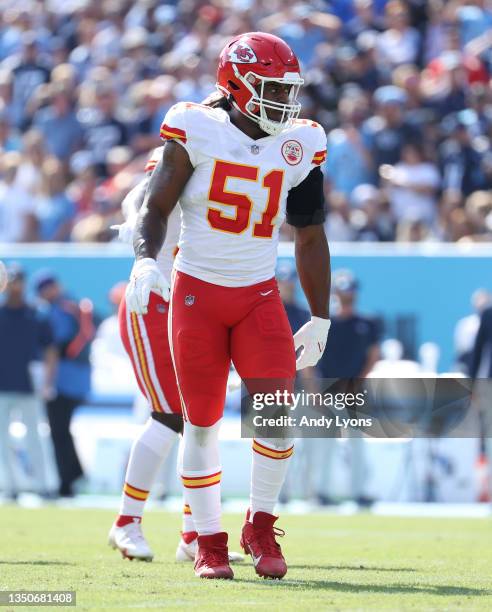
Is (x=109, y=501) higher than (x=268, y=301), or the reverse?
(x=268, y=301)

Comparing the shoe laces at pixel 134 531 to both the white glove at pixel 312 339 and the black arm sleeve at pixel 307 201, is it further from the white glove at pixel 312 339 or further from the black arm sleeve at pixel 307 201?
the black arm sleeve at pixel 307 201

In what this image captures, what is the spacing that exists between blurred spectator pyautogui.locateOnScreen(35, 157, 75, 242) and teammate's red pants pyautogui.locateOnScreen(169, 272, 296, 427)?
313 inches

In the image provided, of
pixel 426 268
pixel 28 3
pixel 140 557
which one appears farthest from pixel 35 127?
pixel 140 557

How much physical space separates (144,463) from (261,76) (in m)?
2.01

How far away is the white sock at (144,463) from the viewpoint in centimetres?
650

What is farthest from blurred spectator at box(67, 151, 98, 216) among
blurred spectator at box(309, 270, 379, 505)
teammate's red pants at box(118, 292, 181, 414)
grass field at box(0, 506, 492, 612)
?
teammate's red pants at box(118, 292, 181, 414)

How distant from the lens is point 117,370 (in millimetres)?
11305

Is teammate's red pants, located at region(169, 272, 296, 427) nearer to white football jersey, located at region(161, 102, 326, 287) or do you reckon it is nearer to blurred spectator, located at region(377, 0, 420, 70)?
white football jersey, located at region(161, 102, 326, 287)

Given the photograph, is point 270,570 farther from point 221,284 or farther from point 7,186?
point 7,186

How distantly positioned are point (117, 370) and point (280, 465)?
5966mm

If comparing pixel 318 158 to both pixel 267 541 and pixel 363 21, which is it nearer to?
pixel 267 541

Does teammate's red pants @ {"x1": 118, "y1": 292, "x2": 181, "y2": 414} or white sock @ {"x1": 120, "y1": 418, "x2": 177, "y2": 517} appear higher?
teammate's red pants @ {"x1": 118, "y1": 292, "x2": 181, "y2": 414}

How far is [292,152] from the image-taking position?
18.0 ft

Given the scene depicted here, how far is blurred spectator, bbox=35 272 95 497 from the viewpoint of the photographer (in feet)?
37.3
